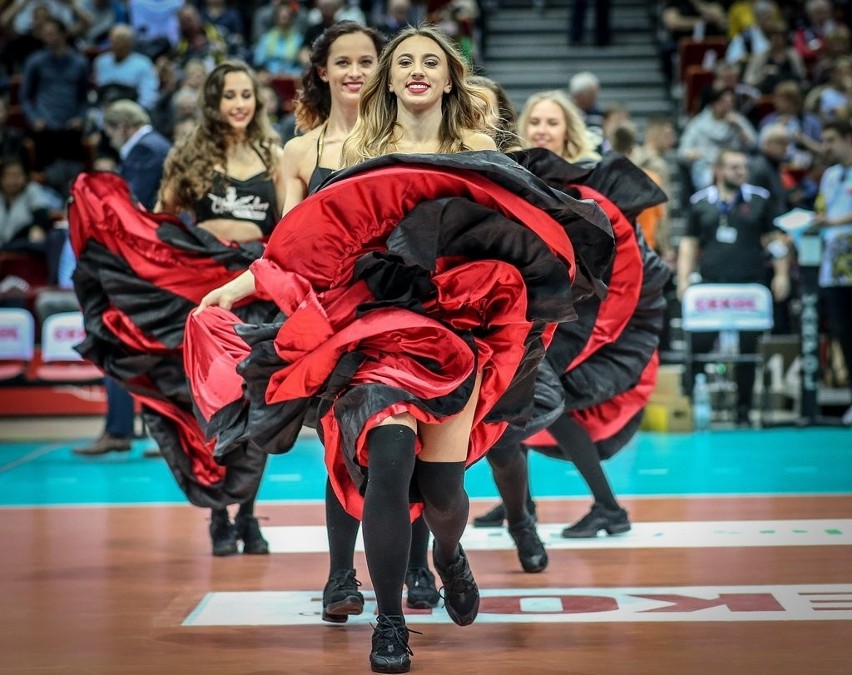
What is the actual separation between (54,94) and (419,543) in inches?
382

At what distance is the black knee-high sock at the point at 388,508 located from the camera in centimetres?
331

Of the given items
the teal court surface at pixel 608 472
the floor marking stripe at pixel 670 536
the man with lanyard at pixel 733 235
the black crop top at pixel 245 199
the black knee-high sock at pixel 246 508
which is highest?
the black crop top at pixel 245 199

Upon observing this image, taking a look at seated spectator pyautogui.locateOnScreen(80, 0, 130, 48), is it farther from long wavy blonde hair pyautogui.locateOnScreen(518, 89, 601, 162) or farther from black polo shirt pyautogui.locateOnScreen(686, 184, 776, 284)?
long wavy blonde hair pyautogui.locateOnScreen(518, 89, 601, 162)

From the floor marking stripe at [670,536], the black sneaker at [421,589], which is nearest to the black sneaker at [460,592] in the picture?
the black sneaker at [421,589]

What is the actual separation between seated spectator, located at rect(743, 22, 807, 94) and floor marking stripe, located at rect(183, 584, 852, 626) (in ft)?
29.5

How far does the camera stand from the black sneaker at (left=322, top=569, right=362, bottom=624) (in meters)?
3.83

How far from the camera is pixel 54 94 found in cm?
1280

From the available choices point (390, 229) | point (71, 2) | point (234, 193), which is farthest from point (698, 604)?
point (71, 2)

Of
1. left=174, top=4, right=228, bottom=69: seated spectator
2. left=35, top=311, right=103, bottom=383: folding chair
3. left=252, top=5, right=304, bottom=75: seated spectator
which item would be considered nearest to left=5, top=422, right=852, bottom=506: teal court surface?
left=35, top=311, right=103, bottom=383: folding chair

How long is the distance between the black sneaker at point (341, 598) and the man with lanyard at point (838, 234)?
6.20 m

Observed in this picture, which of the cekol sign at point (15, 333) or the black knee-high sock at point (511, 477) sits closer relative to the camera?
the black knee-high sock at point (511, 477)

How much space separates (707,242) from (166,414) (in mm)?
5650

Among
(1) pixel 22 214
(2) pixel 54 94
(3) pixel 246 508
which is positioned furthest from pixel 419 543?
(2) pixel 54 94

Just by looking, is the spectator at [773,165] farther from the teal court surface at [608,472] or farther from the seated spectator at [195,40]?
the seated spectator at [195,40]
